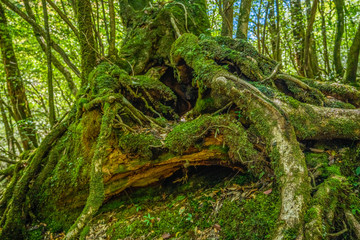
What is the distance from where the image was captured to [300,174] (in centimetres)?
215

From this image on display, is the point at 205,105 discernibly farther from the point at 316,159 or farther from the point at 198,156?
the point at 316,159

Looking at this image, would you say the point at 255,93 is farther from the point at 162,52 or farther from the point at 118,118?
the point at 162,52

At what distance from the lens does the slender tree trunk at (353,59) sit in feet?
16.0

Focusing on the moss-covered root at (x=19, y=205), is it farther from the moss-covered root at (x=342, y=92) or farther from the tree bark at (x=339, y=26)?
the tree bark at (x=339, y=26)

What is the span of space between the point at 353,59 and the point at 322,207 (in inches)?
185

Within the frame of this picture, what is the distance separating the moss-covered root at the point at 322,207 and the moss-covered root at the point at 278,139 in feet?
0.21

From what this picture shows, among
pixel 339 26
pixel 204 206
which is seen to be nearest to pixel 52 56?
pixel 204 206

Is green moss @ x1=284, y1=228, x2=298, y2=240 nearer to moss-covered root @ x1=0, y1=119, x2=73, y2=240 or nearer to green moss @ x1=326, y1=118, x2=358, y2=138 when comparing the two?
green moss @ x1=326, y1=118, x2=358, y2=138

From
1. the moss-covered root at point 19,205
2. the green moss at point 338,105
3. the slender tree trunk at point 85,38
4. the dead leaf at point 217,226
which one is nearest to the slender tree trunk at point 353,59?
the green moss at point 338,105

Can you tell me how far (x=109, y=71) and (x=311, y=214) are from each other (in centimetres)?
382

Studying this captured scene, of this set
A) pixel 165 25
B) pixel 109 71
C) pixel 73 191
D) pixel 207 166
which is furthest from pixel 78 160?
pixel 165 25

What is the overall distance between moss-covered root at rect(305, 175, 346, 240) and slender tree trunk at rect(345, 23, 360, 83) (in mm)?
4103

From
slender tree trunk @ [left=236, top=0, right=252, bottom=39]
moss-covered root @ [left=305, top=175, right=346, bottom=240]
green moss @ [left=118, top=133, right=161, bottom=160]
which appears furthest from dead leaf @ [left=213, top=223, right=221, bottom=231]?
slender tree trunk @ [left=236, top=0, right=252, bottom=39]

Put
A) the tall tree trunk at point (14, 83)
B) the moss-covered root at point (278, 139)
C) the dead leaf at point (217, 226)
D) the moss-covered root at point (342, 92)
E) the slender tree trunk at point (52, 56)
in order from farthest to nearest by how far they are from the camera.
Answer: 1. the tall tree trunk at point (14, 83)
2. the slender tree trunk at point (52, 56)
3. the moss-covered root at point (342, 92)
4. the dead leaf at point (217, 226)
5. the moss-covered root at point (278, 139)
